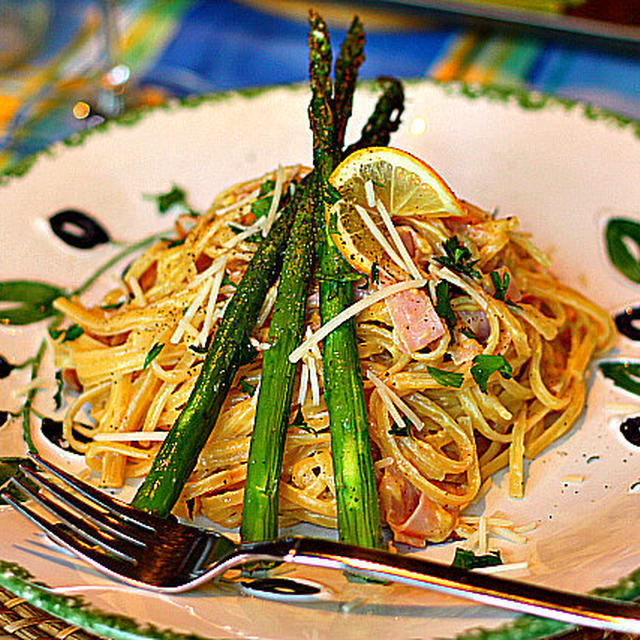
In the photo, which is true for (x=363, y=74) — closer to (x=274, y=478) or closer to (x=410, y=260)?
(x=410, y=260)

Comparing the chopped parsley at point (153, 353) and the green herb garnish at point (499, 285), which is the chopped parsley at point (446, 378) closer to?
the green herb garnish at point (499, 285)

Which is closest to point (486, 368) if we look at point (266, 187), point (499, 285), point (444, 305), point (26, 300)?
point (444, 305)

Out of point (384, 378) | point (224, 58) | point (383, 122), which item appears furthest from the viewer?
point (224, 58)

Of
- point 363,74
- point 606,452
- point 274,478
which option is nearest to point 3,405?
point 274,478

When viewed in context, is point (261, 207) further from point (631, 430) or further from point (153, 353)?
point (631, 430)

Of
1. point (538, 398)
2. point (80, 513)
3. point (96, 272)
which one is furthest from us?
point (96, 272)

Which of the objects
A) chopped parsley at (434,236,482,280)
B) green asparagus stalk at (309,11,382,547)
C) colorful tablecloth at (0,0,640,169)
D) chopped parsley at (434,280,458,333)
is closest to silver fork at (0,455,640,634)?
green asparagus stalk at (309,11,382,547)
